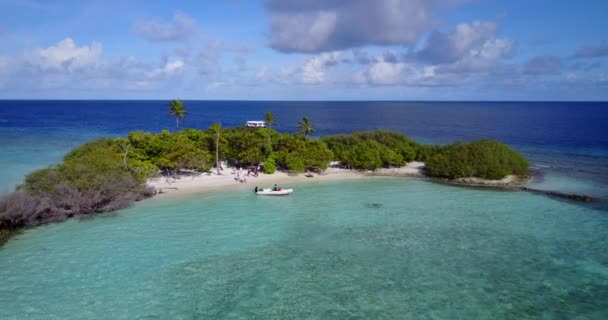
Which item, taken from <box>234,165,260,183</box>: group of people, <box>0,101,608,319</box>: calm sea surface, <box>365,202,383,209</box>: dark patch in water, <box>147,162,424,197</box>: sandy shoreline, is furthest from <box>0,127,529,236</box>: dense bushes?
<box>365,202,383,209</box>: dark patch in water

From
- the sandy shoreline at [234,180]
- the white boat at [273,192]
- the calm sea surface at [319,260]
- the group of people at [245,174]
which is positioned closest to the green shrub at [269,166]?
the sandy shoreline at [234,180]


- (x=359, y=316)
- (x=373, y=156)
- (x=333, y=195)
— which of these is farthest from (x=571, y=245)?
(x=373, y=156)

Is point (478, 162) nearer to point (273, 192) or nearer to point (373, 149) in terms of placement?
point (373, 149)

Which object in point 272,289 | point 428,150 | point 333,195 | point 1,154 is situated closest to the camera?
point 272,289

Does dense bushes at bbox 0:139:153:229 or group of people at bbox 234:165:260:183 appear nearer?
dense bushes at bbox 0:139:153:229

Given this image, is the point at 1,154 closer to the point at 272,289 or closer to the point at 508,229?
the point at 272,289

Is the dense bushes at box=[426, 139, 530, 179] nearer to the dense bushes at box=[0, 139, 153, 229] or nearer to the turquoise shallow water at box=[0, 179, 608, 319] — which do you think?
the turquoise shallow water at box=[0, 179, 608, 319]
